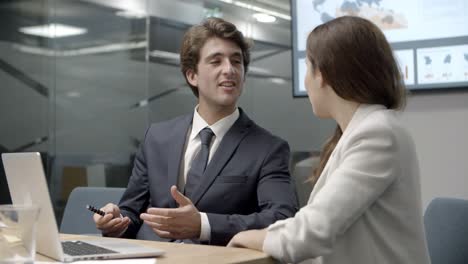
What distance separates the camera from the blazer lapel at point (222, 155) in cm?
225

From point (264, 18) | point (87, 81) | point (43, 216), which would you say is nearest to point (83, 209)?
point (43, 216)

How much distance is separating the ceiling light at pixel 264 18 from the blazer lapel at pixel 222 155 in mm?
2473

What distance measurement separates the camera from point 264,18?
482cm

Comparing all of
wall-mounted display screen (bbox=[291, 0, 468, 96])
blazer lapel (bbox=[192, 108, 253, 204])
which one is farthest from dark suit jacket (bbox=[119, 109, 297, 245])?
wall-mounted display screen (bbox=[291, 0, 468, 96])

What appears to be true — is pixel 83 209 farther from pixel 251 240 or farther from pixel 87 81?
pixel 87 81

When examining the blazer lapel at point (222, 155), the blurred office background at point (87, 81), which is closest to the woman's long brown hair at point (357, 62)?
the blazer lapel at point (222, 155)

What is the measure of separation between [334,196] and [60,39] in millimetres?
4436

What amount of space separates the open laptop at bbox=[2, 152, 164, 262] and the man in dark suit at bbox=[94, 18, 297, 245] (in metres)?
0.30

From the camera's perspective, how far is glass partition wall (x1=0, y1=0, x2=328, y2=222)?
18.0ft

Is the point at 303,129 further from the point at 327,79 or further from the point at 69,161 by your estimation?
the point at 327,79

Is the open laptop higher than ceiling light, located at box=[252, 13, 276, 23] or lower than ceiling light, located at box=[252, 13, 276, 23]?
lower

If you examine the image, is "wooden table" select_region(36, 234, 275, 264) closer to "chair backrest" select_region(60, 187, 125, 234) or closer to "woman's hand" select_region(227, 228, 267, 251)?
"woman's hand" select_region(227, 228, 267, 251)

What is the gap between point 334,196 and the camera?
155cm

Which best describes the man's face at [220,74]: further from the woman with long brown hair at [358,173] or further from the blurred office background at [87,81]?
the blurred office background at [87,81]
